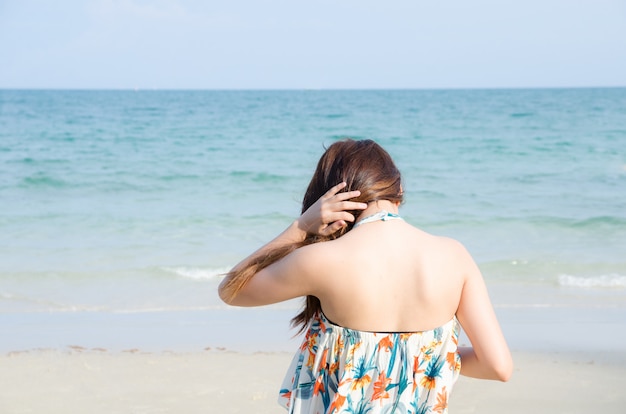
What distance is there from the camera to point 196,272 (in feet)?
25.1

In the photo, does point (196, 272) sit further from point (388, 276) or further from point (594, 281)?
point (388, 276)

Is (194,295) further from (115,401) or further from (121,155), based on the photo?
(121,155)

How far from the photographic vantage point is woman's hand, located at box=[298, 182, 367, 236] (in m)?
1.98

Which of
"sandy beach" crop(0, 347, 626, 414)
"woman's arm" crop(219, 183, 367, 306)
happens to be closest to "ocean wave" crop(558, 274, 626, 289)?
"sandy beach" crop(0, 347, 626, 414)

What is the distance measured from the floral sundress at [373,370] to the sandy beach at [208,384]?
2193 mm

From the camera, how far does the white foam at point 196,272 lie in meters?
7.53

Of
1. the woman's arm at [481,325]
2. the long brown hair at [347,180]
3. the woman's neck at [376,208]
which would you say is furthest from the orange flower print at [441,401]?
the woman's neck at [376,208]

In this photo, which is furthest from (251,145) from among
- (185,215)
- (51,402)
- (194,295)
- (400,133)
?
(51,402)

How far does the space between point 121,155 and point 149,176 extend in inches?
153

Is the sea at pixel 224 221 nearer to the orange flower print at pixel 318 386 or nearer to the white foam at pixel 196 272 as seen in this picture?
the white foam at pixel 196 272

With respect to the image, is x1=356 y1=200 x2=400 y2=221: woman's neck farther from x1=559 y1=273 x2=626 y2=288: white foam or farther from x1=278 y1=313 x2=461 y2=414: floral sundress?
x1=559 y1=273 x2=626 y2=288: white foam

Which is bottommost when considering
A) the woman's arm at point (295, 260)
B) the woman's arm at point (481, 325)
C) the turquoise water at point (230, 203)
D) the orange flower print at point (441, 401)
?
the turquoise water at point (230, 203)

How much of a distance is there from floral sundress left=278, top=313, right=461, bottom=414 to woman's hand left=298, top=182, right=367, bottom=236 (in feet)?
0.85

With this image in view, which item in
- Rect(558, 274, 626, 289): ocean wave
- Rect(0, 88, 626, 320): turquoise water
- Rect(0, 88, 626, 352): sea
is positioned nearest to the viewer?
Rect(0, 88, 626, 352): sea
